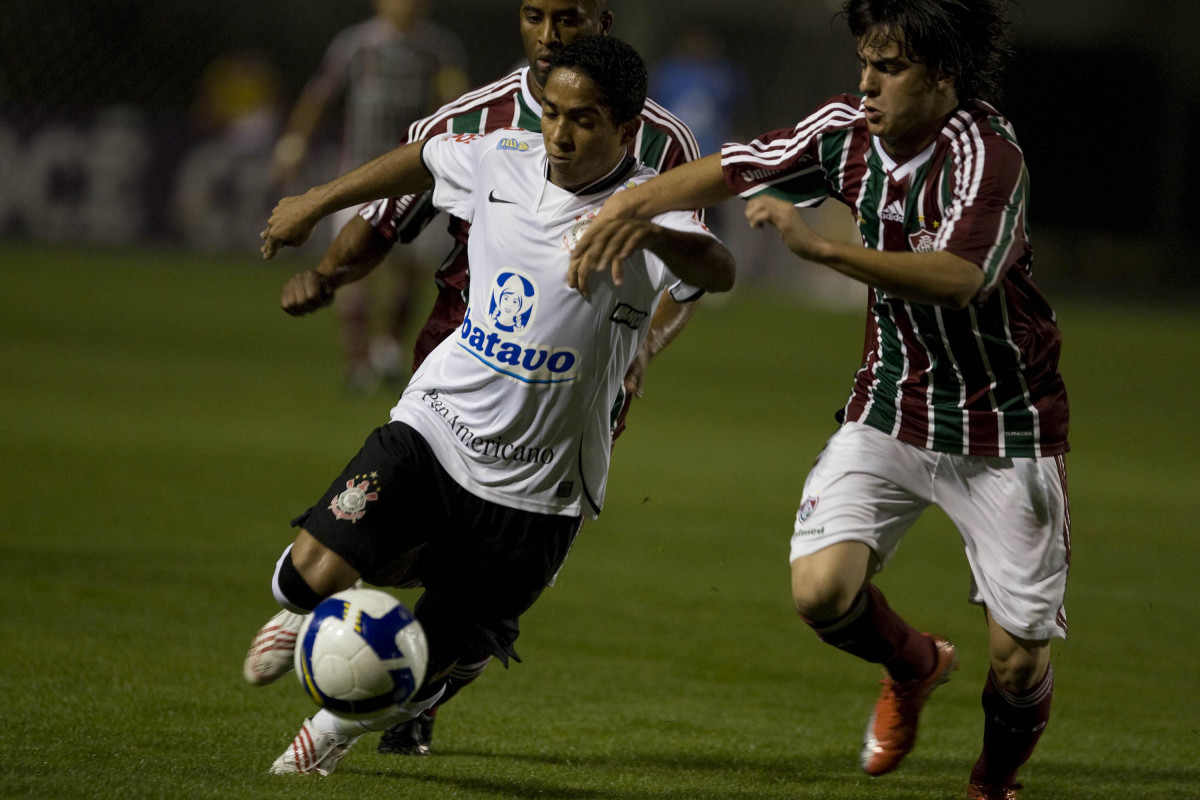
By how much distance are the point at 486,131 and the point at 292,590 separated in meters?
1.46

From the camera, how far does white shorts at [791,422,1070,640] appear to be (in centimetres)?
382

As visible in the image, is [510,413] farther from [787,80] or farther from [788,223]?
[787,80]

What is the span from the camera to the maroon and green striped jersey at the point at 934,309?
12.1 feet

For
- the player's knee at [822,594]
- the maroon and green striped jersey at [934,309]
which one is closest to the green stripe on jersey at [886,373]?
the maroon and green striped jersey at [934,309]

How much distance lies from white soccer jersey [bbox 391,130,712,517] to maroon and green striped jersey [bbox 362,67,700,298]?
0.39 metres

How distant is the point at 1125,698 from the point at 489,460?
2.61 meters

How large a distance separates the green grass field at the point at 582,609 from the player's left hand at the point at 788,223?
1.41 m

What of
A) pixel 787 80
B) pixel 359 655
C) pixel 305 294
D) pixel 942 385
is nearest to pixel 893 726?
pixel 942 385

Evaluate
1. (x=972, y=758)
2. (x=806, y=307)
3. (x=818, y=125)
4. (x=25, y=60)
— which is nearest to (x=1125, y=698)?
(x=972, y=758)

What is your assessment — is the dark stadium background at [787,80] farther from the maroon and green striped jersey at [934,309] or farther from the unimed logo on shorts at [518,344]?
the unimed logo on shorts at [518,344]

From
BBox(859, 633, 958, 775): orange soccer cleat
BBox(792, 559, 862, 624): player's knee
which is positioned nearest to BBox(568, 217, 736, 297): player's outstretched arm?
BBox(792, 559, 862, 624): player's knee

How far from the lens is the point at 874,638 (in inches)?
161

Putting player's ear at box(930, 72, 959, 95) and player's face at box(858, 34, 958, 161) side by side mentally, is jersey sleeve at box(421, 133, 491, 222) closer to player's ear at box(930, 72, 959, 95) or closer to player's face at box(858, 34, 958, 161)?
player's face at box(858, 34, 958, 161)

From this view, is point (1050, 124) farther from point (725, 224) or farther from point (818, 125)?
point (818, 125)
